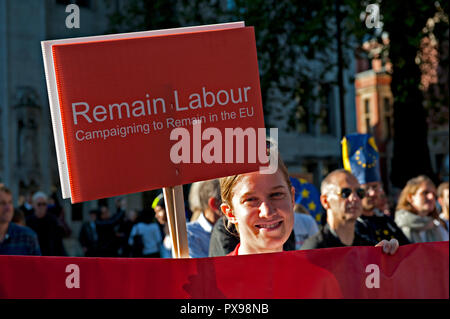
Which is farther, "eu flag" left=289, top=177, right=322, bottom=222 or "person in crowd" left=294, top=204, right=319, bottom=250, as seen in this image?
"eu flag" left=289, top=177, right=322, bottom=222

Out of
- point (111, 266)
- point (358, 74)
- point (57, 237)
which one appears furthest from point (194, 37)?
point (358, 74)

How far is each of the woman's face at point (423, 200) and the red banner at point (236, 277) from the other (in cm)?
371

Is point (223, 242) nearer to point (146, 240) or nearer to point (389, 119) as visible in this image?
point (146, 240)

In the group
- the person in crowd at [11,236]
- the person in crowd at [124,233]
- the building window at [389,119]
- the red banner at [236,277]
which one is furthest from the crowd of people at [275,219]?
the building window at [389,119]

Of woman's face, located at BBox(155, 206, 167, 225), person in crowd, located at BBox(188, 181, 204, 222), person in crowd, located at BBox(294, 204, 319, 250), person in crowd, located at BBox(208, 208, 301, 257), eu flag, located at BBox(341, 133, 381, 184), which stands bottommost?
person in crowd, located at BBox(294, 204, 319, 250)

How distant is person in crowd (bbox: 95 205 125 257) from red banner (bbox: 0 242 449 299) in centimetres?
888

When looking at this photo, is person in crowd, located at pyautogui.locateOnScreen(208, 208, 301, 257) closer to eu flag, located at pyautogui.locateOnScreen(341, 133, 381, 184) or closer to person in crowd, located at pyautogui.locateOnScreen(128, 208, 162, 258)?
eu flag, located at pyautogui.locateOnScreen(341, 133, 381, 184)

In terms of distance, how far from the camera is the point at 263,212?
2.72 m

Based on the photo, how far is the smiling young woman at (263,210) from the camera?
271 centimetres

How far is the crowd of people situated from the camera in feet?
9.01

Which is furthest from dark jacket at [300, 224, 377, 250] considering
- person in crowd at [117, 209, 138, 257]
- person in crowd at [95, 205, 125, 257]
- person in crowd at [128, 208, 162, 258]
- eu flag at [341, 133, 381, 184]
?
person in crowd at [117, 209, 138, 257]

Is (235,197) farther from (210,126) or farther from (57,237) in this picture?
(57,237)

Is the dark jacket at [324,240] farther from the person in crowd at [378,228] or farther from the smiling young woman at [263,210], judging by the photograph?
the smiling young woman at [263,210]

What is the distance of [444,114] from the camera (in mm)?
17500
